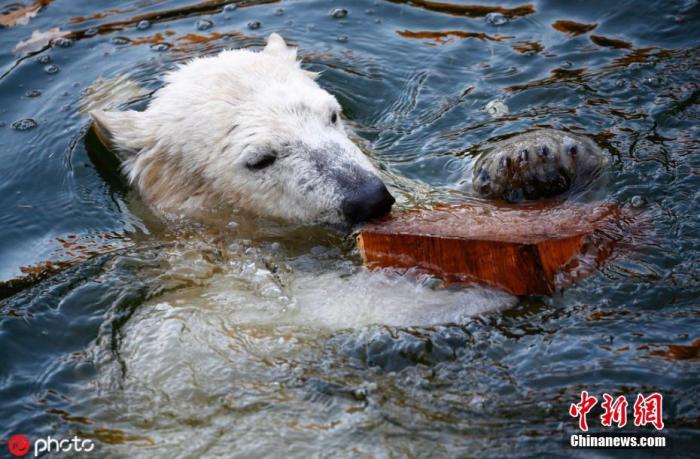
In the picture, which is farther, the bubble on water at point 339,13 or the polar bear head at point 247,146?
the bubble on water at point 339,13

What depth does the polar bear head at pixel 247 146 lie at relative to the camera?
4383mm

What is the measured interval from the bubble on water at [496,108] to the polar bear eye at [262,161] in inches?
85.0

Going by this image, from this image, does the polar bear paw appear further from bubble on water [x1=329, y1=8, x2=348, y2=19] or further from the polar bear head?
bubble on water [x1=329, y1=8, x2=348, y2=19]

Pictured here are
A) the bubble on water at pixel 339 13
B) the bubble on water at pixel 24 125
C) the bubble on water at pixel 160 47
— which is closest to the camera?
the bubble on water at pixel 24 125

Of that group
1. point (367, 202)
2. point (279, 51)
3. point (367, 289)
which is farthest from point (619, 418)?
point (279, 51)

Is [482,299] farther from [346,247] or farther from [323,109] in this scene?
[323,109]

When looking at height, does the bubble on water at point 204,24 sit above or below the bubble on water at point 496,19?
above

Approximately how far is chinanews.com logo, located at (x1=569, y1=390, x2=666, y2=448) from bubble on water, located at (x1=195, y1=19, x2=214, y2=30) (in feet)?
19.0

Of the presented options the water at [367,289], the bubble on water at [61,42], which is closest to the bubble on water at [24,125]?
the water at [367,289]

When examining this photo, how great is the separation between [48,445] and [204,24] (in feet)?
17.3

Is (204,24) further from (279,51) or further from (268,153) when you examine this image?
(268,153)

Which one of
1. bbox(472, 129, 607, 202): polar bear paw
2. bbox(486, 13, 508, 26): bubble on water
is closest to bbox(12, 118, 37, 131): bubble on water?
bbox(472, 129, 607, 202): polar bear paw

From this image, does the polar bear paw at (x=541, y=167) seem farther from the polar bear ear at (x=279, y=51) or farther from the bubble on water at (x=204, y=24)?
the bubble on water at (x=204, y=24)

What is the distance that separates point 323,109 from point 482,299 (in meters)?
1.75
